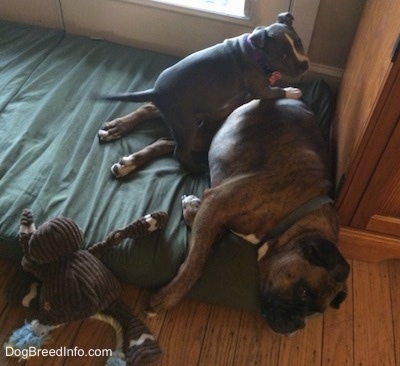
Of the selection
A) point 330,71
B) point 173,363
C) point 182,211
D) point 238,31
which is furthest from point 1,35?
point 173,363

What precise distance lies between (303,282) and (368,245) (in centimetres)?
50

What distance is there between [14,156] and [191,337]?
3.02ft

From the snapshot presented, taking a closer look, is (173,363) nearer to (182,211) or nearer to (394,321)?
(182,211)

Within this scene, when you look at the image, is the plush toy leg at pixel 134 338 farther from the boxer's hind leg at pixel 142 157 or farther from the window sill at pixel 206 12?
the window sill at pixel 206 12

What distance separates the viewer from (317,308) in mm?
1271

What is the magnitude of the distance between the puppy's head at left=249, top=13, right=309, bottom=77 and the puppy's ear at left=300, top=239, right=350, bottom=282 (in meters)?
0.64

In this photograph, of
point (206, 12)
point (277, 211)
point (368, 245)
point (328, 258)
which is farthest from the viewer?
point (206, 12)

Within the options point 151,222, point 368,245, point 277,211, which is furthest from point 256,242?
point 368,245

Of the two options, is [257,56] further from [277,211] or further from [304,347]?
[304,347]

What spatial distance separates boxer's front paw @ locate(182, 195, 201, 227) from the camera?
1.53m

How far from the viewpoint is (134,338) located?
139 cm

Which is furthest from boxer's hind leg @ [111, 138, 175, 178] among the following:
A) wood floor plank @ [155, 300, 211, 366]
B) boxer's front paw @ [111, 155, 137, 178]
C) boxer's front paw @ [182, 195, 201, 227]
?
wood floor plank @ [155, 300, 211, 366]

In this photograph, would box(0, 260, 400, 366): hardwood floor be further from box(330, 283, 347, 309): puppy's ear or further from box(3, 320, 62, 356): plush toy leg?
box(330, 283, 347, 309): puppy's ear

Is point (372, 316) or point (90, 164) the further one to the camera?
point (90, 164)
